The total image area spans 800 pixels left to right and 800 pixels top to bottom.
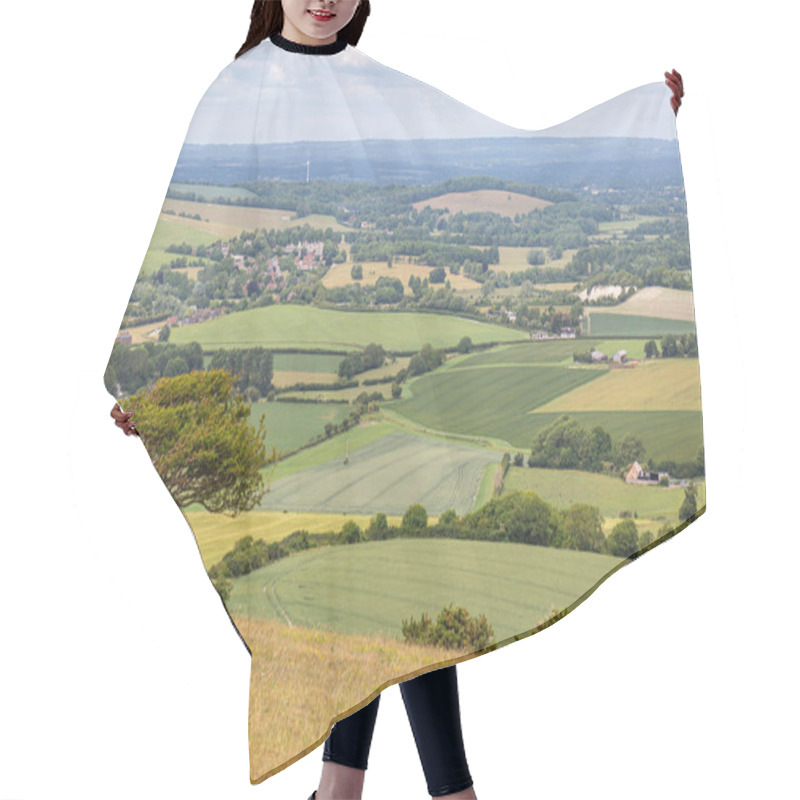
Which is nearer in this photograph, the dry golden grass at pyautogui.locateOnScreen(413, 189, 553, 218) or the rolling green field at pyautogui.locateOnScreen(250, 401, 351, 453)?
the rolling green field at pyautogui.locateOnScreen(250, 401, 351, 453)

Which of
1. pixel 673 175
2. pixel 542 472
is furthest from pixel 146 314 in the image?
pixel 673 175

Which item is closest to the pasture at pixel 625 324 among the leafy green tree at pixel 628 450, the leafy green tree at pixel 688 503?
the leafy green tree at pixel 628 450

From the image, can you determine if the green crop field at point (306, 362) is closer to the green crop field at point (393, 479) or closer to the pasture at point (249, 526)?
the green crop field at point (393, 479)

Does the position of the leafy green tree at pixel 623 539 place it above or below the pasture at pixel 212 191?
below

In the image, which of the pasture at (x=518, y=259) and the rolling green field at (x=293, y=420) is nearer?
the rolling green field at (x=293, y=420)

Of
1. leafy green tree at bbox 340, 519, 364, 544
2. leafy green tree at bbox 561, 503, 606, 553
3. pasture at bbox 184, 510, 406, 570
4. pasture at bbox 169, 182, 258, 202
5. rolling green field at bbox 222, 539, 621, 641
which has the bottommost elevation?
rolling green field at bbox 222, 539, 621, 641

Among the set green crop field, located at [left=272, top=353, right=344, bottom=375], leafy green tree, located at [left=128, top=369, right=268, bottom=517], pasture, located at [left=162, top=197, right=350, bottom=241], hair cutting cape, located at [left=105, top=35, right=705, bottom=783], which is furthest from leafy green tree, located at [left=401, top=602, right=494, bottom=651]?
pasture, located at [left=162, top=197, right=350, bottom=241]

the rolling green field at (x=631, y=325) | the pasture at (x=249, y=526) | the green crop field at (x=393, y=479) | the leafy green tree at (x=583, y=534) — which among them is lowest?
the leafy green tree at (x=583, y=534)

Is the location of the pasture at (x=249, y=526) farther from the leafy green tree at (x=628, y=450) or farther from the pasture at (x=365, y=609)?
the leafy green tree at (x=628, y=450)

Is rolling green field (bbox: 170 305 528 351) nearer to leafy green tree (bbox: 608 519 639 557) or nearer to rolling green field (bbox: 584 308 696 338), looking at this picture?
rolling green field (bbox: 584 308 696 338)
